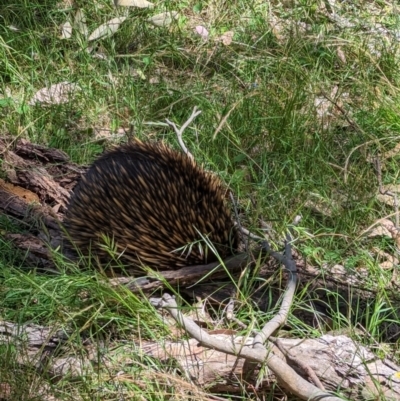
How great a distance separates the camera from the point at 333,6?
483cm

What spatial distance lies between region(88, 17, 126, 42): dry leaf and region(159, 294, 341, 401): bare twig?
2517 millimetres

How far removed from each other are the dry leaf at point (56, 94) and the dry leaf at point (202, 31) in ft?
2.81

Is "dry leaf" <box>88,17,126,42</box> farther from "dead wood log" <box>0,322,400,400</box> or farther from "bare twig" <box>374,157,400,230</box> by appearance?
"dead wood log" <box>0,322,400,400</box>

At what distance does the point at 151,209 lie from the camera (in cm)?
329

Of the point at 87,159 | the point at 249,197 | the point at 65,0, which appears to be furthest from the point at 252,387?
the point at 65,0

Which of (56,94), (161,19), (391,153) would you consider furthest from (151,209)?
(161,19)

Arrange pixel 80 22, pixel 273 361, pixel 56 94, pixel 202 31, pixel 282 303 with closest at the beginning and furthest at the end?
pixel 273 361
pixel 282 303
pixel 56 94
pixel 80 22
pixel 202 31

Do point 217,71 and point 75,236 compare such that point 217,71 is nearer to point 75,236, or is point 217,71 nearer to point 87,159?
point 87,159

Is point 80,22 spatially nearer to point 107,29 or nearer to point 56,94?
point 107,29

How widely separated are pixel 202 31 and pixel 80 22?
0.72 metres

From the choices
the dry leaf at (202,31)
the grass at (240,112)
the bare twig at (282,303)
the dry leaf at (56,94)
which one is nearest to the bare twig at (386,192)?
the grass at (240,112)

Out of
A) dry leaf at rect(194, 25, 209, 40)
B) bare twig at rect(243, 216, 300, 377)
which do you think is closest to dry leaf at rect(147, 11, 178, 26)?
dry leaf at rect(194, 25, 209, 40)

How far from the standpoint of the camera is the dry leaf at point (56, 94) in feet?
14.0

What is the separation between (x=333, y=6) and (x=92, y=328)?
2919 millimetres
